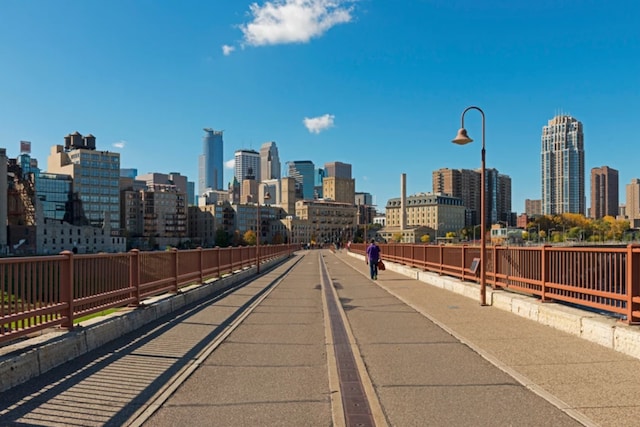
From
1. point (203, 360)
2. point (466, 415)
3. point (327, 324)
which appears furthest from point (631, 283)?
point (203, 360)

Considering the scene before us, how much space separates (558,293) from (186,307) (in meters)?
8.93

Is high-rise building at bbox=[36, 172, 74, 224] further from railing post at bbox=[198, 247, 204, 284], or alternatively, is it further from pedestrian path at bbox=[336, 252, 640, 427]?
pedestrian path at bbox=[336, 252, 640, 427]

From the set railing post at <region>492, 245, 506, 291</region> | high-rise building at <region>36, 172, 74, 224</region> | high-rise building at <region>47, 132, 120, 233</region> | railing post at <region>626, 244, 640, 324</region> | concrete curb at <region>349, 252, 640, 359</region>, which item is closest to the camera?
concrete curb at <region>349, 252, 640, 359</region>

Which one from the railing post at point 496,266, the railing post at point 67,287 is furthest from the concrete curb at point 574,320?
the railing post at point 67,287

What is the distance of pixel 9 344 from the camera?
688 centimetres

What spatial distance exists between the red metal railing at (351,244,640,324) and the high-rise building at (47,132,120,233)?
160 m

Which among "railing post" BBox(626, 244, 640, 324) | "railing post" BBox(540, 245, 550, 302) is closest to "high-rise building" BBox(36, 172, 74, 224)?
"railing post" BBox(540, 245, 550, 302)

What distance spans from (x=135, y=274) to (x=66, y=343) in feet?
12.6

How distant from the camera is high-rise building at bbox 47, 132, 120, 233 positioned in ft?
523

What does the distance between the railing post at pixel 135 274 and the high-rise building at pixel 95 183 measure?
522ft

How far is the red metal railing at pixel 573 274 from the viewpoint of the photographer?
8.25m

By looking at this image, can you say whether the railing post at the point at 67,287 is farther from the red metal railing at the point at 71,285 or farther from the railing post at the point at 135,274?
the railing post at the point at 135,274

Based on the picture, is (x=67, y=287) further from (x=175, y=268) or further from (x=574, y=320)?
(x=574, y=320)

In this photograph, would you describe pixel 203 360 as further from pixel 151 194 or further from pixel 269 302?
pixel 151 194
